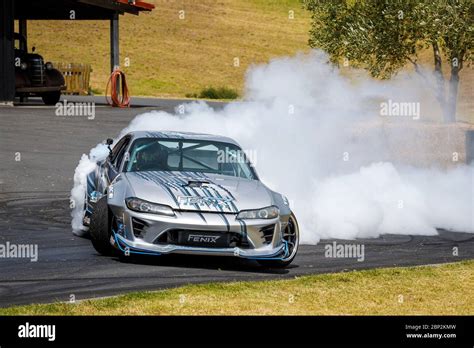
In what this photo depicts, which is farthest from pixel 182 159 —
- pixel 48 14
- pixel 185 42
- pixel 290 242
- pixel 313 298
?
pixel 185 42

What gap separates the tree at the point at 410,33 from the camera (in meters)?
27.6

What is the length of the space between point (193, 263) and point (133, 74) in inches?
2346

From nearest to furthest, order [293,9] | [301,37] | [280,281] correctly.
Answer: [280,281] < [301,37] < [293,9]

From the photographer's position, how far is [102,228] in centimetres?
1255

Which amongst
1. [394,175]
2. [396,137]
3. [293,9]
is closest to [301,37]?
[293,9]

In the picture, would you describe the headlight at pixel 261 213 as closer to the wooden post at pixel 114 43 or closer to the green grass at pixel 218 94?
the wooden post at pixel 114 43

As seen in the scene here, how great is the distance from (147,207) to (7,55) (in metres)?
25.7

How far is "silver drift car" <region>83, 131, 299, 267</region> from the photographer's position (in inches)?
472

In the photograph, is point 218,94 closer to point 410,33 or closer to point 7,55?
point 7,55

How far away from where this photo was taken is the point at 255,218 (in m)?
12.2

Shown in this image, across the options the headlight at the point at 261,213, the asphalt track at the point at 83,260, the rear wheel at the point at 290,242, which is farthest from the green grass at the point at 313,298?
the headlight at the point at 261,213

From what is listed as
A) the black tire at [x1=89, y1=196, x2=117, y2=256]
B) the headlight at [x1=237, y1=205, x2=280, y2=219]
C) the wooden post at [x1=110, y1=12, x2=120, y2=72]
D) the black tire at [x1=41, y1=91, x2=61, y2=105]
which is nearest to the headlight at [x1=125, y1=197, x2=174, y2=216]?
the black tire at [x1=89, y1=196, x2=117, y2=256]

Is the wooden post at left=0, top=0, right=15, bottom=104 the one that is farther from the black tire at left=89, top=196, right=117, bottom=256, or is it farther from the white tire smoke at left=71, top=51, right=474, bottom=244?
the black tire at left=89, top=196, right=117, bottom=256
